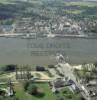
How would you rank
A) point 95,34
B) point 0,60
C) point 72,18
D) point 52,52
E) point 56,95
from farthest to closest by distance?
point 72,18 < point 95,34 < point 52,52 < point 0,60 < point 56,95

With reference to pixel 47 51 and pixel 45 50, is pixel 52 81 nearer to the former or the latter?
pixel 47 51

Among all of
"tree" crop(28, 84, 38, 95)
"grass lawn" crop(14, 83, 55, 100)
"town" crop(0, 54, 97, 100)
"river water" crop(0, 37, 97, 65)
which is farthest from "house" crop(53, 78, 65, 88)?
"river water" crop(0, 37, 97, 65)

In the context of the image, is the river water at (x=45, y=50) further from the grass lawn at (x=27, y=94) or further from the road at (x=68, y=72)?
the grass lawn at (x=27, y=94)

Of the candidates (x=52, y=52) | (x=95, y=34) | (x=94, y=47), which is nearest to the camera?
(x=52, y=52)

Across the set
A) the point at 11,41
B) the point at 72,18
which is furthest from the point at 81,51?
the point at 72,18

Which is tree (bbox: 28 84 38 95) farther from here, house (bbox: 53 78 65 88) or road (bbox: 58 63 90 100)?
road (bbox: 58 63 90 100)

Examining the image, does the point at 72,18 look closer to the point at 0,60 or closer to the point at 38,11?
the point at 38,11

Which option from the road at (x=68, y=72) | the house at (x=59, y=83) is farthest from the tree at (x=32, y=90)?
the road at (x=68, y=72)

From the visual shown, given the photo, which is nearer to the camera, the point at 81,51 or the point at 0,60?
the point at 0,60
